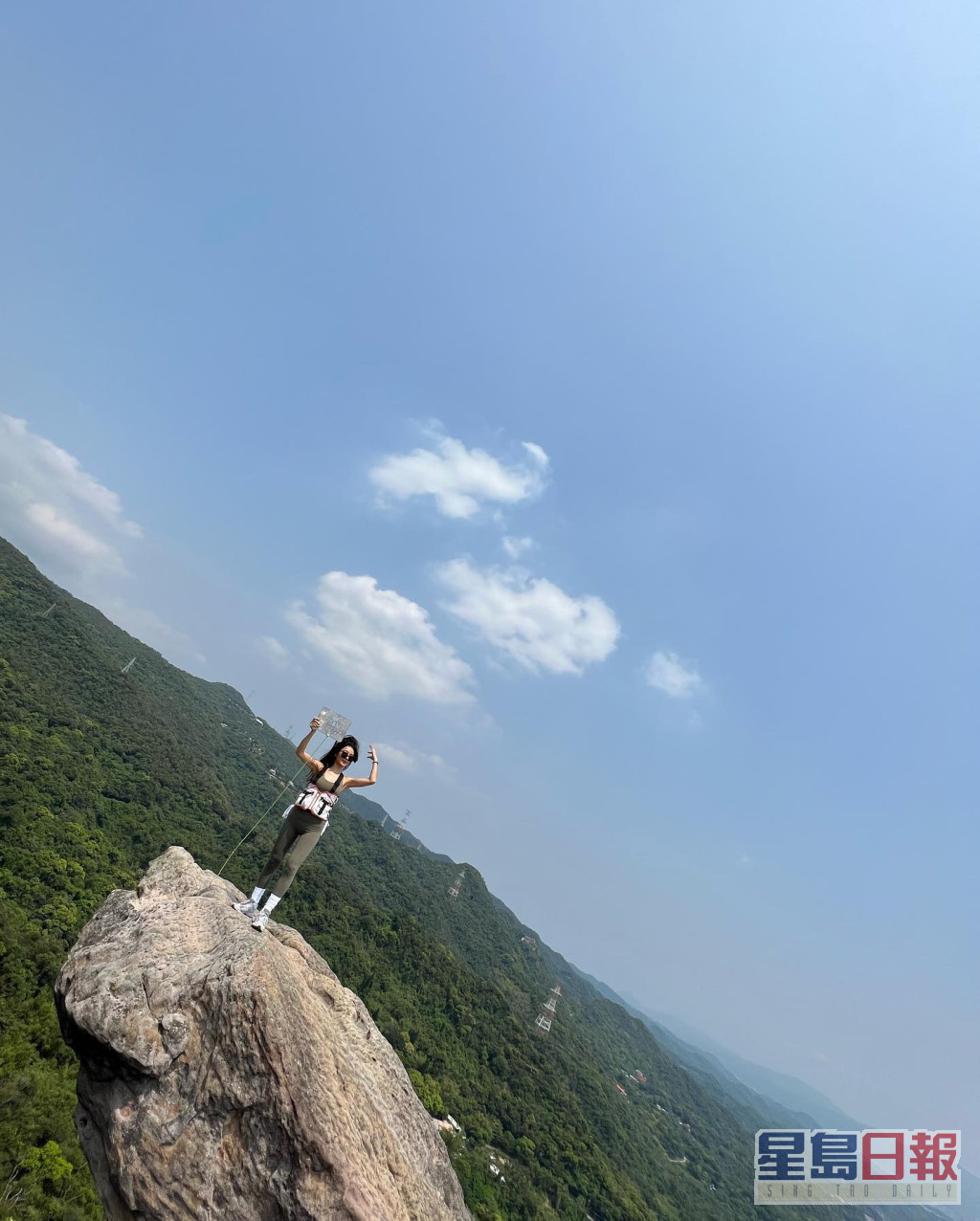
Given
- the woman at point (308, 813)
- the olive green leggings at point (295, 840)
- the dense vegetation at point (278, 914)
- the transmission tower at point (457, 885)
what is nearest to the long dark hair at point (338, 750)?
the woman at point (308, 813)

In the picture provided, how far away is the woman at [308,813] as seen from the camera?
9.52 m

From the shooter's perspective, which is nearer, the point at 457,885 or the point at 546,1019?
the point at 546,1019

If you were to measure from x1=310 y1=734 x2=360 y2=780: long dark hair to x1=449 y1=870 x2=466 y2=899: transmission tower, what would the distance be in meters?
161

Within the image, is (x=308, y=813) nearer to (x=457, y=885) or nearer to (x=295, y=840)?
(x=295, y=840)

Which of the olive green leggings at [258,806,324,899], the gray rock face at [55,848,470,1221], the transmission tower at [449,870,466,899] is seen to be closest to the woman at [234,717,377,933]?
the olive green leggings at [258,806,324,899]

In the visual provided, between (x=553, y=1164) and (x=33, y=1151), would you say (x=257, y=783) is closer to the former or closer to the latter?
(x=553, y=1164)

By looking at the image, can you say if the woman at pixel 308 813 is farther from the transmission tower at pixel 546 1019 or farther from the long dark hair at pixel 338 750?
the transmission tower at pixel 546 1019

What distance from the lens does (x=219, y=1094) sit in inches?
282

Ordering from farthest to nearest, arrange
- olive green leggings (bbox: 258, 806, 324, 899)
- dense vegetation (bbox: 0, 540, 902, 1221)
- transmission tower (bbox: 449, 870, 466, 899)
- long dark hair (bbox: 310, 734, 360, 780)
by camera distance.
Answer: transmission tower (bbox: 449, 870, 466, 899) → dense vegetation (bbox: 0, 540, 902, 1221) → long dark hair (bbox: 310, 734, 360, 780) → olive green leggings (bbox: 258, 806, 324, 899)

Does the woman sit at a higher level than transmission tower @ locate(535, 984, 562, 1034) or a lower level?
higher

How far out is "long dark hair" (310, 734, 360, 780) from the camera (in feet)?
32.5

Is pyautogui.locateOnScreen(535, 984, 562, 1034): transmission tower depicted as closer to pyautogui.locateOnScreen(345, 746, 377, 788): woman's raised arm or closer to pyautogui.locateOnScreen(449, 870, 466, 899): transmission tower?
pyautogui.locateOnScreen(449, 870, 466, 899): transmission tower

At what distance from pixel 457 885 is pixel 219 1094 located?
16972cm

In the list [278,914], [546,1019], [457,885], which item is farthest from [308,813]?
[457,885]
